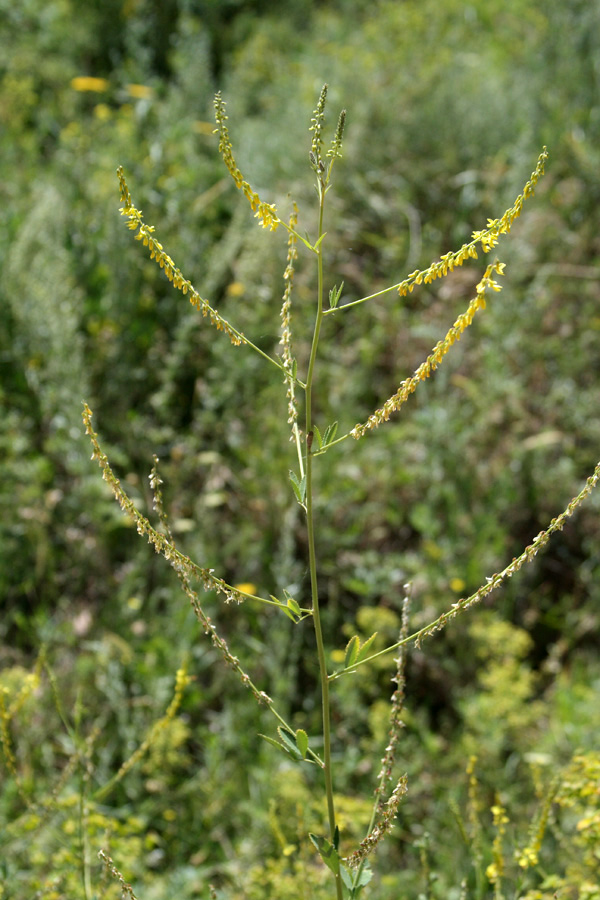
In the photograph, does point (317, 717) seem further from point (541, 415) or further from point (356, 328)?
point (356, 328)

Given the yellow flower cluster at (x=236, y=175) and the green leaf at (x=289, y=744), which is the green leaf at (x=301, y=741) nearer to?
the green leaf at (x=289, y=744)

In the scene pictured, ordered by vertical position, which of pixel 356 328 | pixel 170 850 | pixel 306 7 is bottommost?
pixel 170 850

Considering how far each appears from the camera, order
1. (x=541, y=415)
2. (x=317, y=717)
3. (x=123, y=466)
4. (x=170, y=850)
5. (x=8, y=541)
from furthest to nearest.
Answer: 1. (x=541, y=415)
2. (x=123, y=466)
3. (x=8, y=541)
4. (x=317, y=717)
5. (x=170, y=850)

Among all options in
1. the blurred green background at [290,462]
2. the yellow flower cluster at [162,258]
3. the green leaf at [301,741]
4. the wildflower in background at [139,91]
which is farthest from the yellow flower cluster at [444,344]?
the wildflower in background at [139,91]

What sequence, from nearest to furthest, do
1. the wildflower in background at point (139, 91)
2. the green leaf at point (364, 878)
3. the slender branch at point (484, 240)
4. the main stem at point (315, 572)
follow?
the slender branch at point (484, 240) → the main stem at point (315, 572) → the green leaf at point (364, 878) → the wildflower in background at point (139, 91)

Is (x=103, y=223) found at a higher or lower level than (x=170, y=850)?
higher

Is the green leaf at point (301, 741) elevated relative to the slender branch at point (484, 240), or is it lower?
lower

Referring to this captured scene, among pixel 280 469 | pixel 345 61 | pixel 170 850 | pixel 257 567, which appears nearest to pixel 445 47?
pixel 345 61
